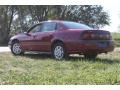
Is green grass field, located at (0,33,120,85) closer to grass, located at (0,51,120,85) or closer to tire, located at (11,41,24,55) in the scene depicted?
grass, located at (0,51,120,85)

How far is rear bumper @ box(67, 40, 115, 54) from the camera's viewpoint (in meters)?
10.9

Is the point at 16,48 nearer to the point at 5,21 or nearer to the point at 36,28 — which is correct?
the point at 36,28

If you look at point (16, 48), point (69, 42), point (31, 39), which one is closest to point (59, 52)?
point (69, 42)

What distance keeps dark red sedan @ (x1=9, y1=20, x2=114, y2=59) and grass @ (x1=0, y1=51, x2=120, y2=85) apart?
105 centimetres

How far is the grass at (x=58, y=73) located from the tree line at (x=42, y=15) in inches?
156

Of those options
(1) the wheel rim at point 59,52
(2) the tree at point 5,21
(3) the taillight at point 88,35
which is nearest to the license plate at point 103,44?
(3) the taillight at point 88,35

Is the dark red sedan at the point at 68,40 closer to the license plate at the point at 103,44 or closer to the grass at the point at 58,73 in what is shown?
the license plate at the point at 103,44

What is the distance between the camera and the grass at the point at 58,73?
25.2ft

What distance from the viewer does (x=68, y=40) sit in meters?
11.2

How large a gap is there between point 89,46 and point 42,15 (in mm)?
5811

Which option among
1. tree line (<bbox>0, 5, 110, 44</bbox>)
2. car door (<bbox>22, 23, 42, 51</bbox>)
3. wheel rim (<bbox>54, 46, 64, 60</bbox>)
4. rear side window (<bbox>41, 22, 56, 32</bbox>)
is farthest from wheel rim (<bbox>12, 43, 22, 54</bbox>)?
tree line (<bbox>0, 5, 110, 44</bbox>)

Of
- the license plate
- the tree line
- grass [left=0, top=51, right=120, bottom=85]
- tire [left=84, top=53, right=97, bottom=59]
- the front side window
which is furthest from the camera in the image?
the tree line

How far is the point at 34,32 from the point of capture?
12695 millimetres

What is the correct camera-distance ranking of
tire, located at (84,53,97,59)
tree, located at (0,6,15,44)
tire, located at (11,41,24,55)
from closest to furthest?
tire, located at (84,53,97,59)
tire, located at (11,41,24,55)
tree, located at (0,6,15,44)
